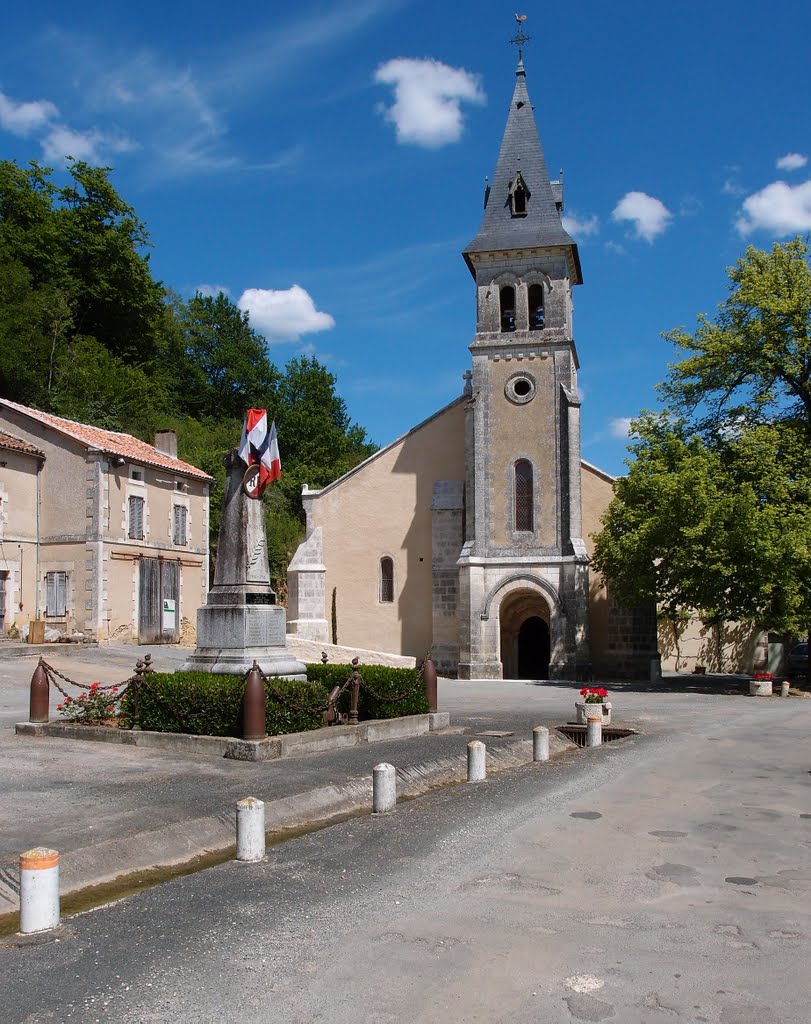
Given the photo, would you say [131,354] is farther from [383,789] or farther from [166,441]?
[383,789]

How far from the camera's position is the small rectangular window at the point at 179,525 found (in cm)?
3022

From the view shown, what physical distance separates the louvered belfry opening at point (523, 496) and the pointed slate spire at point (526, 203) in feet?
23.9

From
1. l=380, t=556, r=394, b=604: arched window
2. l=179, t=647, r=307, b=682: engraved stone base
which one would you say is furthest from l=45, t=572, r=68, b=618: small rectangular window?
l=179, t=647, r=307, b=682: engraved stone base

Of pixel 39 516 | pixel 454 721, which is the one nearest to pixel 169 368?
pixel 39 516

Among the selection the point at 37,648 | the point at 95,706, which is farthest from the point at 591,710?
the point at 37,648

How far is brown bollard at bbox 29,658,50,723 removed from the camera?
12566 millimetres

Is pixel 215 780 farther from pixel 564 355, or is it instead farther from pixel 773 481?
pixel 564 355

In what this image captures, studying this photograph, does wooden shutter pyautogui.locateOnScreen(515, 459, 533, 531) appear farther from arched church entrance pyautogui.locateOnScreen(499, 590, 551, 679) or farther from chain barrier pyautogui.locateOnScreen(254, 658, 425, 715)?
chain barrier pyautogui.locateOnScreen(254, 658, 425, 715)

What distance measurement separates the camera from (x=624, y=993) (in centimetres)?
458

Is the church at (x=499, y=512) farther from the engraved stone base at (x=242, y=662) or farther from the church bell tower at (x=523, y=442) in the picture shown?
the engraved stone base at (x=242, y=662)

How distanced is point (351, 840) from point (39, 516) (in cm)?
2175

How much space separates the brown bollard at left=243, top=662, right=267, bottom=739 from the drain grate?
626 centimetres

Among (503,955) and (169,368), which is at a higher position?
(169,368)

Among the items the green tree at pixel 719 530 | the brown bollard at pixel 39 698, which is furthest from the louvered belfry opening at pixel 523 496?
the brown bollard at pixel 39 698
